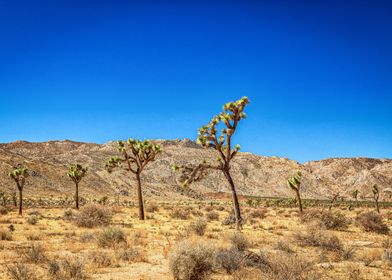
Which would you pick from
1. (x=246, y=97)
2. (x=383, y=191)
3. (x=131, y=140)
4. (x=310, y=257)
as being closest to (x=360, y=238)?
(x=310, y=257)

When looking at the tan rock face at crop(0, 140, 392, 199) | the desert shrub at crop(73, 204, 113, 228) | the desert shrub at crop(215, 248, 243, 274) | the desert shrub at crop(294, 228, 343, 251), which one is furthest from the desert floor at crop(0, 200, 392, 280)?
the tan rock face at crop(0, 140, 392, 199)

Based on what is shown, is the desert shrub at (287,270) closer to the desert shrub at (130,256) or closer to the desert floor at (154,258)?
the desert floor at (154,258)

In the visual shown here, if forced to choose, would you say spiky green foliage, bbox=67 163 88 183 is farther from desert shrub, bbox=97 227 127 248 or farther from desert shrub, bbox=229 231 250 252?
desert shrub, bbox=229 231 250 252

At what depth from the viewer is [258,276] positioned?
981 centimetres

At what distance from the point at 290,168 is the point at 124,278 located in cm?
13580

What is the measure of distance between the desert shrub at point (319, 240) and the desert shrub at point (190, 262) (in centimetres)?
638

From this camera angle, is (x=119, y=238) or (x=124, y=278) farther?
(x=119, y=238)

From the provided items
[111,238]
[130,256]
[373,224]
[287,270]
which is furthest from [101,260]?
[373,224]

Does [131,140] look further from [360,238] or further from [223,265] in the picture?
[223,265]

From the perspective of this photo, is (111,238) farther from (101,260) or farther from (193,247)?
(193,247)

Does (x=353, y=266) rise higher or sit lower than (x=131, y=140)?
lower

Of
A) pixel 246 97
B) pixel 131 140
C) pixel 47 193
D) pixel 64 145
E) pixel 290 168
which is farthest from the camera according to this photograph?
pixel 64 145

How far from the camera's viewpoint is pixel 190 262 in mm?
10383

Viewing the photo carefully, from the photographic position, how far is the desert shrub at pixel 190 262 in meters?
10.4
